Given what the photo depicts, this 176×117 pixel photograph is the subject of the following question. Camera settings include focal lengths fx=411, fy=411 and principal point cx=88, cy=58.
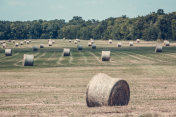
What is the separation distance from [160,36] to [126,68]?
9044cm

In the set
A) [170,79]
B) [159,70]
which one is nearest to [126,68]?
[159,70]

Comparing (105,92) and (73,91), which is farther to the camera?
(73,91)

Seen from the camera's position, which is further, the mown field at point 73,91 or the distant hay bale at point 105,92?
the distant hay bale at point 105,92

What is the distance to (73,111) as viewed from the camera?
18.5 metres

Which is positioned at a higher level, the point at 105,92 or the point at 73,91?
the point at 105,92

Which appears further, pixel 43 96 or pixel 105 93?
pixel 43 96

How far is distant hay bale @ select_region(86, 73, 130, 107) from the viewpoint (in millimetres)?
19078

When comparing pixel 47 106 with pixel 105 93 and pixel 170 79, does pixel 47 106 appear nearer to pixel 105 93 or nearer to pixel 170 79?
pixel 105 93

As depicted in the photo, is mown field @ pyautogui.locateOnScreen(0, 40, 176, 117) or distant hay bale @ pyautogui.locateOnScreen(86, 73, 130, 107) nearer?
mown field @ pyautogui.locateOnScreen(0, 40, 176, 117)

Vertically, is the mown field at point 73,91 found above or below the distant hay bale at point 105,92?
below

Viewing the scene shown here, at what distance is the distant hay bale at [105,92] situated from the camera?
19078 millimetres

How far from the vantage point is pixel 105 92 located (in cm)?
1914

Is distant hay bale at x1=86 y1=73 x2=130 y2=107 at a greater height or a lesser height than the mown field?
greater

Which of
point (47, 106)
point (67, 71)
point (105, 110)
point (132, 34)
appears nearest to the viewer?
point (105, 110)
